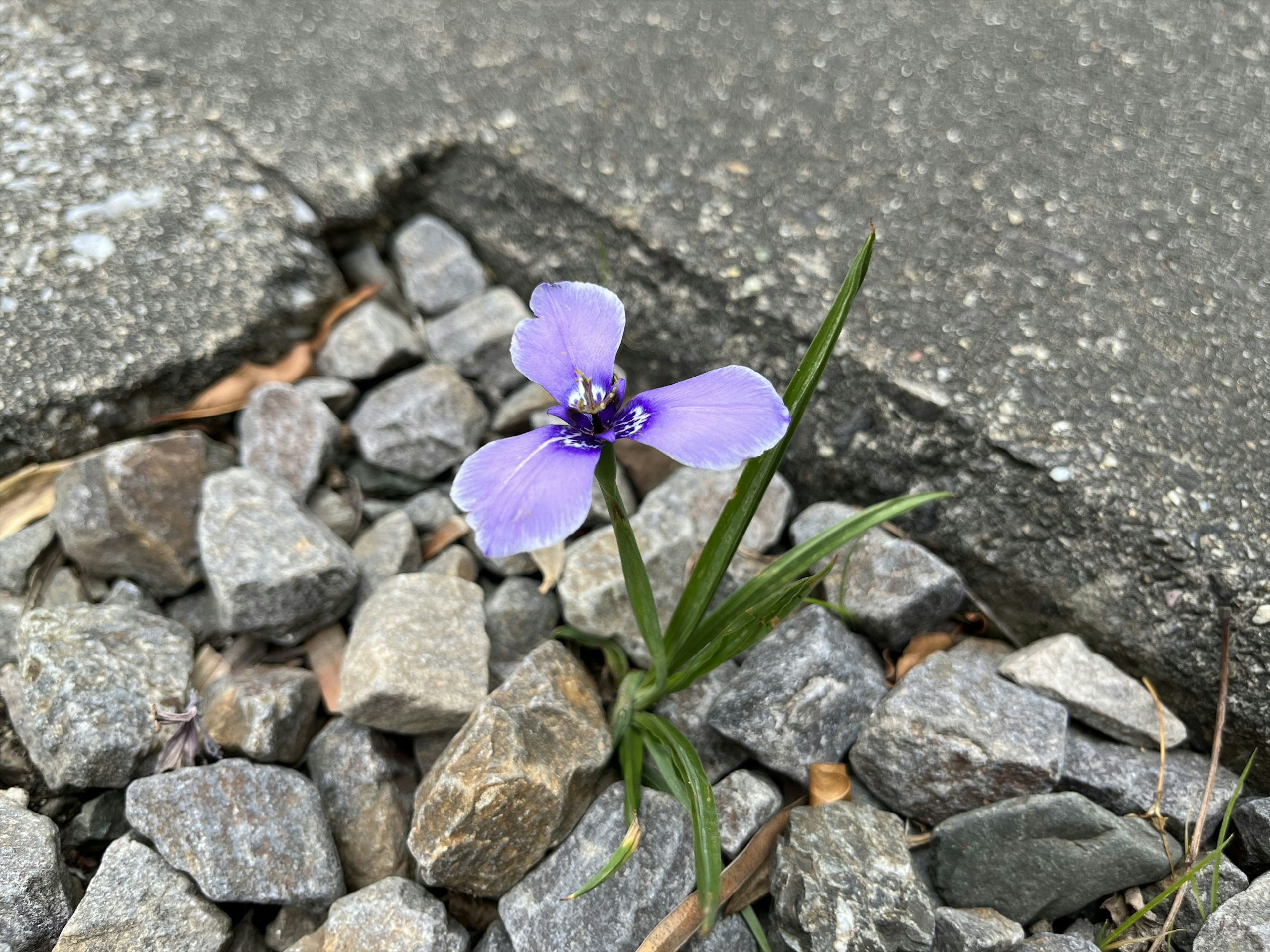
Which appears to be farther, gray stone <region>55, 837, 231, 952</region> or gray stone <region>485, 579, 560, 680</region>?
gray stone <region>485, 579, 560, 680</region>

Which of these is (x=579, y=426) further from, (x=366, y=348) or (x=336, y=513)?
(x=366, y=348)

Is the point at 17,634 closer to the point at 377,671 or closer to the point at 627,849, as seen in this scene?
the point at 377,671

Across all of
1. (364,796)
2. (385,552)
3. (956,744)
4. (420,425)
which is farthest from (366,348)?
(956,744)

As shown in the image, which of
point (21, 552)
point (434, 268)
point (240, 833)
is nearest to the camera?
point (240, 833)

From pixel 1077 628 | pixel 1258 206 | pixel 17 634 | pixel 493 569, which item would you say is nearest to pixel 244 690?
pixel 17 634

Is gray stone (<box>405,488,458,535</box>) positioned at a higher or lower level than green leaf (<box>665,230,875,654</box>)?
lower

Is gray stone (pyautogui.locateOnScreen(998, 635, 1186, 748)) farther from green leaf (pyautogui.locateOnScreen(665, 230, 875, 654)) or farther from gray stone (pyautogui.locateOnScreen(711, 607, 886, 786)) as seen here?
green leaf (pyautogui.locateOnScreen(665, 230, 875, 654))

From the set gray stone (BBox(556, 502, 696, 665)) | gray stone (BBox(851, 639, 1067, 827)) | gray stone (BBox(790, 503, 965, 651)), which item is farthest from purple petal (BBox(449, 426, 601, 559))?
gray stone (BBox(851, 639, 1067, 827))
